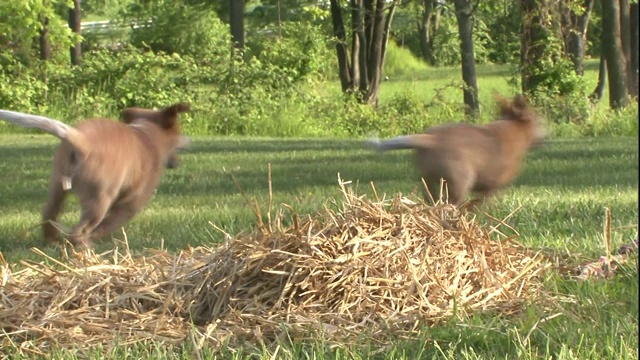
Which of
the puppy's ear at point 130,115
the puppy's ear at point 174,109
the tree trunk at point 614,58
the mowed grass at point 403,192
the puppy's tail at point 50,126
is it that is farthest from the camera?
the tree trunk at point 614,58

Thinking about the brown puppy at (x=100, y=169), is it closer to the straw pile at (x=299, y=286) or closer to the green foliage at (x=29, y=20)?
the straw pile at (x=299, y=286)

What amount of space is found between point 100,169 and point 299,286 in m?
2.04

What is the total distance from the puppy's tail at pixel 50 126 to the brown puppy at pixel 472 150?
167cm

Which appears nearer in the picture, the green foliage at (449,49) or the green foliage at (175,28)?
the green foliage at (175,28)

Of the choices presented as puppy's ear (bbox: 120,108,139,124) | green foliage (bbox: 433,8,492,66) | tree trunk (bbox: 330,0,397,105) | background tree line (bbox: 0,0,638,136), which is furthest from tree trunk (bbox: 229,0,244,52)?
puppy's ear (bbox: 120,108,139,124)

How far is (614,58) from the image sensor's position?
837 inches

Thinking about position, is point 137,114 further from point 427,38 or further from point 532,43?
point 427,38

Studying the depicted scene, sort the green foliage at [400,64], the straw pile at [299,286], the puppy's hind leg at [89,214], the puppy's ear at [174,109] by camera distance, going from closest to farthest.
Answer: the straw pile at [299,286] < the puppy's hind leg at [89,214] < the puppy's ear at [174,109] < the green foliage at [400,64]

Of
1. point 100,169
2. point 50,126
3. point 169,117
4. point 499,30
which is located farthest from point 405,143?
point 499,30

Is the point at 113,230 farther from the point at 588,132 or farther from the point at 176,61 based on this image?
the point at 176,61

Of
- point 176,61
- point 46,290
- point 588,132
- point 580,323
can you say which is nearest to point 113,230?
point 46,290

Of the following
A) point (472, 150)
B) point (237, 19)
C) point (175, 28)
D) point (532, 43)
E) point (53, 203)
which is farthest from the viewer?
point (175, 28)

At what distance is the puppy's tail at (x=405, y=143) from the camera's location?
5.91 meters

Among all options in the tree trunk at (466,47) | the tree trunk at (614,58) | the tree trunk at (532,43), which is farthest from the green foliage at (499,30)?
the tree trunk at (614,58)
